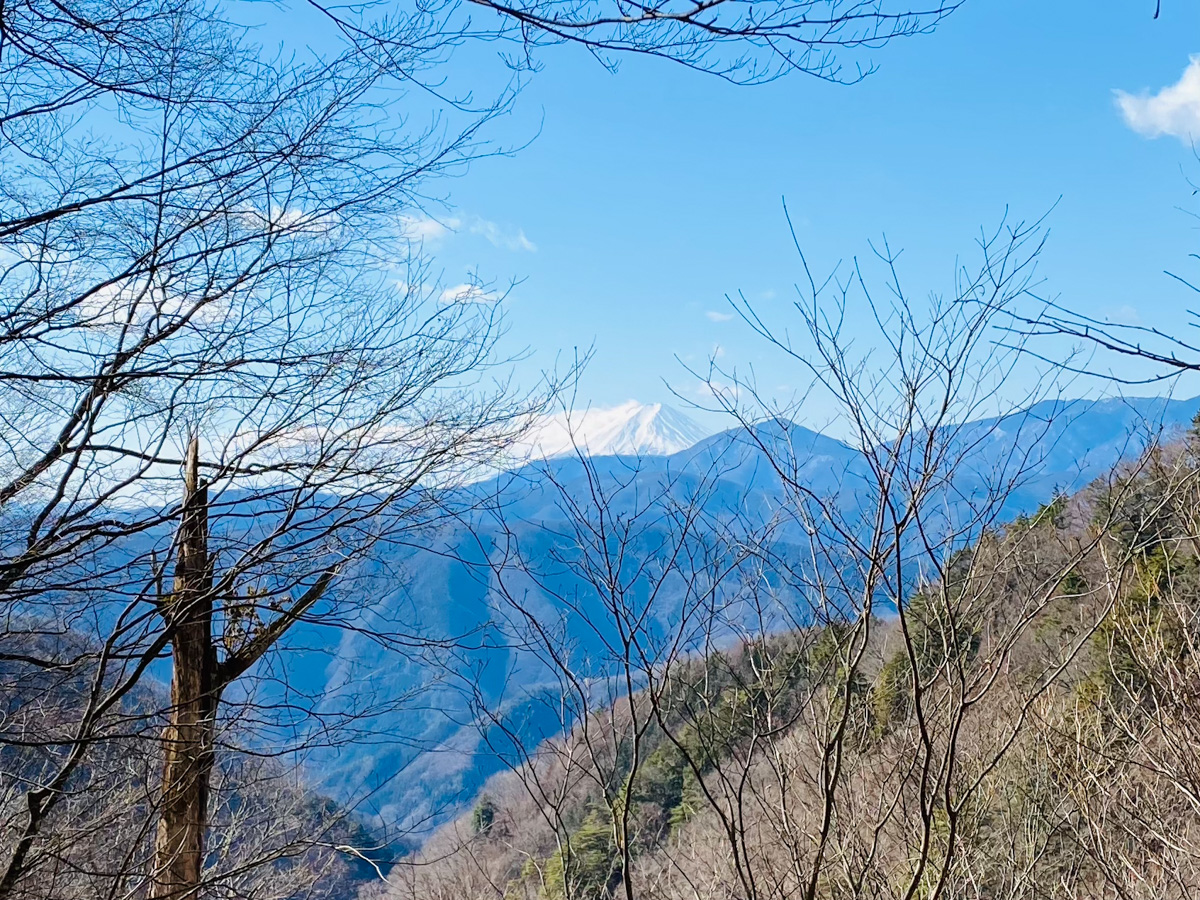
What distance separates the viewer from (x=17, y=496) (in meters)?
2.39

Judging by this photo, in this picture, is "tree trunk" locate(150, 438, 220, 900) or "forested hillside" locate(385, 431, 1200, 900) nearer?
"forested hillside" locate(385, 431, 1200, 900)

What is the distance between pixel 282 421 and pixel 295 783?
265 centimetres

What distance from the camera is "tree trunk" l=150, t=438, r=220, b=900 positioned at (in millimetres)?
2727

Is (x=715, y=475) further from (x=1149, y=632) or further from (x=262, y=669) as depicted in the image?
(x=1149, y=632)

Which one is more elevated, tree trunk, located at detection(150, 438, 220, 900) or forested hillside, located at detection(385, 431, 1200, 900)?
tree trunk, located at detection(150, 438, 220, 900)

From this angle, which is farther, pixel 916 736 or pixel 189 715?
pixel 189 715

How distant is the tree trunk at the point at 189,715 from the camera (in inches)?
107

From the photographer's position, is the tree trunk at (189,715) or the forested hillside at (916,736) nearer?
the forested hillside at (916,736)

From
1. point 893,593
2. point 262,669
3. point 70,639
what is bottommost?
point 893,593

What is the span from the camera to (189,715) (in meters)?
2.98

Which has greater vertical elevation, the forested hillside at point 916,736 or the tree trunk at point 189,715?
the tree trunk at point 189,715

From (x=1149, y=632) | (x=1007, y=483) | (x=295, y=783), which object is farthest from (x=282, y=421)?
(x=1149, y=632)

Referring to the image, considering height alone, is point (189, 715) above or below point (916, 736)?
above

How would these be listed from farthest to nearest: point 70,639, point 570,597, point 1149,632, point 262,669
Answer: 1. point 1149,632
2. point 262,669
3. point 570,597
4. point 70,639
